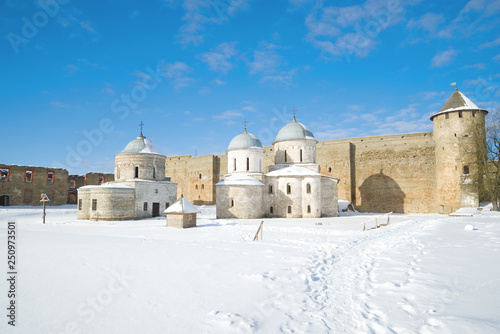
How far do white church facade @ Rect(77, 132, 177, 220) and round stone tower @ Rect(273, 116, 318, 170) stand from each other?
9960mm

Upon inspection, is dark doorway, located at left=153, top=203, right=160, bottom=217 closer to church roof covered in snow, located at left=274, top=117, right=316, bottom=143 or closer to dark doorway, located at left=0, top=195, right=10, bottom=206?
church roof covered in snow, located at left=274, top=117, right=316, bottom=143

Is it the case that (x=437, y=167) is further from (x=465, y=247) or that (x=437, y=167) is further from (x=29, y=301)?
(x=29, y=301)

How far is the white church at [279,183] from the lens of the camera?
74.0ft

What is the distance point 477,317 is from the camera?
12.3 feet

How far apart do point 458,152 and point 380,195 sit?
7741 millimetres

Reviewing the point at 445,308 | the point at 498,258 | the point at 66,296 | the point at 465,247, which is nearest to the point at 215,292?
the point at 66,296

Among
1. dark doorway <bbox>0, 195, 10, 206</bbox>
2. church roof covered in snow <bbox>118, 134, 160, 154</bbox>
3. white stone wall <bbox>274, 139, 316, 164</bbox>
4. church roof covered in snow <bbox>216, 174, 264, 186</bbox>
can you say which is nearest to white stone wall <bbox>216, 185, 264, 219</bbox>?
church roof covered in snow <bbox>216, 174, 264, 186</bbox>

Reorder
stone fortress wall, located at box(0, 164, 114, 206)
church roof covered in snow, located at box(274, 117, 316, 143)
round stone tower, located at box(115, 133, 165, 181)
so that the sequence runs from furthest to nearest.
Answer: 1. stone fortress wall, located at box(0, 164, 114, 206)
2. church roof covered in snow, located at box(274, 117, 316, 143)
3. round stone tower, located at box(115, 133, 165, 181)

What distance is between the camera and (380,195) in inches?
1200

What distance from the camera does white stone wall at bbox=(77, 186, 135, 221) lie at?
20.2 m

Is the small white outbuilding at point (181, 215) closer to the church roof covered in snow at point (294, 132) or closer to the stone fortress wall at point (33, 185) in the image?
the church roof covered in snow at point (294, 132)

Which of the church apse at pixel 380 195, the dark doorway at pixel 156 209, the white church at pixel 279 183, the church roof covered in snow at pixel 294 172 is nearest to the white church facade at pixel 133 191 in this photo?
the dark doorway at pixel 156 209

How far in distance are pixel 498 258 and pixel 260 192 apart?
16956mm

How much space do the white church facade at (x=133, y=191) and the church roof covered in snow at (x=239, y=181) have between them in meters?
4.14
